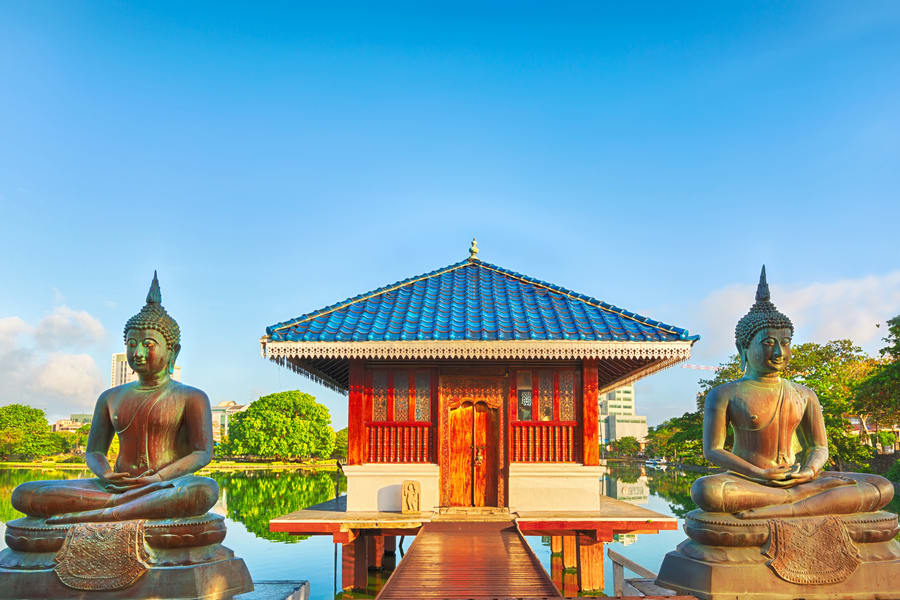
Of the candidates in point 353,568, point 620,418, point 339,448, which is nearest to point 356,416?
point 353,568

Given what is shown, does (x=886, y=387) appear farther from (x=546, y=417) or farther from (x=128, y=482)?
(x=128, y=482)

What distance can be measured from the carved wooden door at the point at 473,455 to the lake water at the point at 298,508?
2572mm

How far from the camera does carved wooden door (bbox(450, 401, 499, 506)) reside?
11.3 meters

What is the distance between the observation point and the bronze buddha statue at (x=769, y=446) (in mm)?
5324

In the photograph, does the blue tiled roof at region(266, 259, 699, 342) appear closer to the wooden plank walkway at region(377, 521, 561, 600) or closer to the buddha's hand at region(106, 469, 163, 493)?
the wooden plank walkway at region(377, 521, 561, 600)

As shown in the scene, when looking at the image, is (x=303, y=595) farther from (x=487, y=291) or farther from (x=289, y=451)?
(x=289, y=451)

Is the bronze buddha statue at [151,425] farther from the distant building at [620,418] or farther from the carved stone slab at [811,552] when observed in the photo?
the distant building at [620,418]

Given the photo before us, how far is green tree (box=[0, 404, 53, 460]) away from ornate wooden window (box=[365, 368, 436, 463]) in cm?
5207

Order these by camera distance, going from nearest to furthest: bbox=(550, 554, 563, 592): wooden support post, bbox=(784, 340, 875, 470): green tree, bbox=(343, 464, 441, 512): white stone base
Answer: bbox=(343, 464, 441, 512): white stone base, bbox=(550, 554, 563, 592): wooden support post, bbox=(784, 340, 875, 470): green tree

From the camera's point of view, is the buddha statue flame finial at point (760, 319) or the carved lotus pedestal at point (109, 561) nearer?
the carved lotus pedestal at point (109, 561)

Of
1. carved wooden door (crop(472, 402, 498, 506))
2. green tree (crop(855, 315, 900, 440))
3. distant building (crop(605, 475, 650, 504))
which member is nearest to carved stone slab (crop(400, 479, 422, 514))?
carved wooden door (crop(472, 402, 498, 506))

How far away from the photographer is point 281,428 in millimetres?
50469

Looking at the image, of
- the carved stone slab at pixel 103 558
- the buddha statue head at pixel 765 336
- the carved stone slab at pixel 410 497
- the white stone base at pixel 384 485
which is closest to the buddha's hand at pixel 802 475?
the buddha statue head at pixel 765 336

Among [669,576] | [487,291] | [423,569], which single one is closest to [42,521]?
[423,569]
